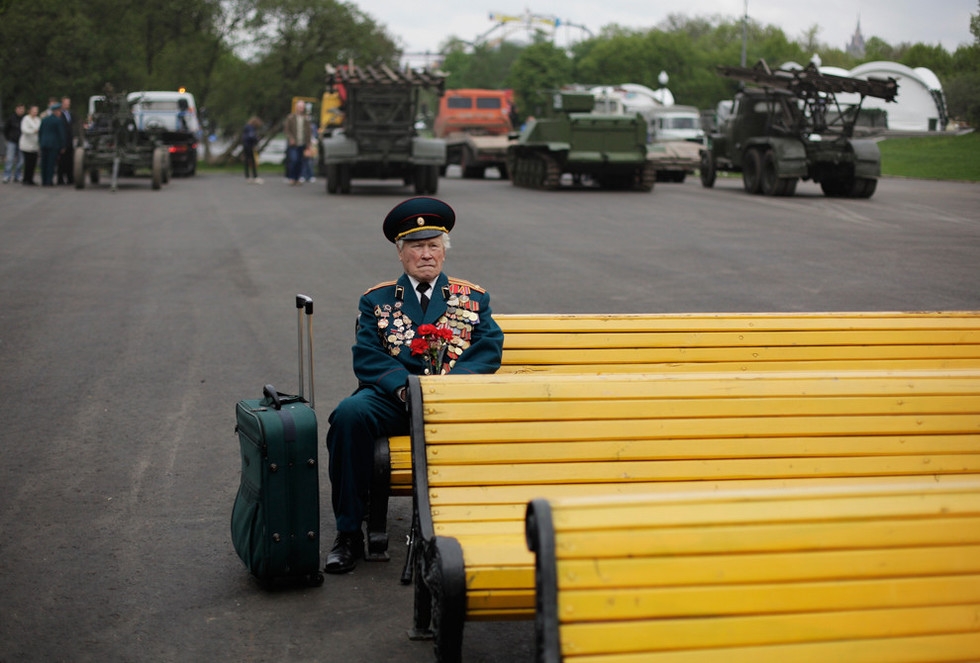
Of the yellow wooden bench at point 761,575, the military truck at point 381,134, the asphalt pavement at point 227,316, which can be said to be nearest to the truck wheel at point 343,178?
the military truck at point 381,134

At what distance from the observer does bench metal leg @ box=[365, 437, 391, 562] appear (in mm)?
4992

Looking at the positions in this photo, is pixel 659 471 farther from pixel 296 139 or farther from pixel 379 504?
pixel 296 139

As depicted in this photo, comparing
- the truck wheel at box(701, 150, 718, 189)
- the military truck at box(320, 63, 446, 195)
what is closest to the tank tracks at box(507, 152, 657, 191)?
the truck wheel at box(701, 150, 718, 189)

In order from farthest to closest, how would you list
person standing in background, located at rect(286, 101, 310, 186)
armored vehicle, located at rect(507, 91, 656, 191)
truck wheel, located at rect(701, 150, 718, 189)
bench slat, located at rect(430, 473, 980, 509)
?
truck wheel, located at rect(701, 150, 718, 189), person standing in background, located at rect(286, 101, 310, 186), armored vehicle, located at rect(507, 91, 656, 191), bench slat, located at rect(430, 473, 980, 509)

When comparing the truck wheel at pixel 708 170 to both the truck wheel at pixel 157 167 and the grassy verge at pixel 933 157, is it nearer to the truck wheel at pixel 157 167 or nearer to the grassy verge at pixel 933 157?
the grassy verge at pixel 933 157

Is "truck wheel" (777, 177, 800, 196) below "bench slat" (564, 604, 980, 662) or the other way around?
below

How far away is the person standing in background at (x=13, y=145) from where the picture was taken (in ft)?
99.2

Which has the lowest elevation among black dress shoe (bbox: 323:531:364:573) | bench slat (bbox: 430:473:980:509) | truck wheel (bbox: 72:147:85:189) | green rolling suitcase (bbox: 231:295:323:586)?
truck wheel (bbox: 72:147:85:189)

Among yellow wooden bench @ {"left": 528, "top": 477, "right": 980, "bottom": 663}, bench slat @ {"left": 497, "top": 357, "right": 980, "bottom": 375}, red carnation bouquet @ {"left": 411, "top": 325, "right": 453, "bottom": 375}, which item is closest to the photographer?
yellow wooden bench @ {"left": 528, "top": 477, "right": 980, "bottom": 663}

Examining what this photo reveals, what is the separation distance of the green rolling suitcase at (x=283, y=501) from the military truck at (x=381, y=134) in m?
22.4

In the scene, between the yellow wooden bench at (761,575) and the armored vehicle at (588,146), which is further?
the armored vehicle at (588,146)

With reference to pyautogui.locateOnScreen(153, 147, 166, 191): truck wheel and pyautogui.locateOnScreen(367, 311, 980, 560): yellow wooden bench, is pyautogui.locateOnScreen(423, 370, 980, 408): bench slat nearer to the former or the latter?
pyautogui.locateOnScreen(367, 311, 980, 560): yellow wooden bench

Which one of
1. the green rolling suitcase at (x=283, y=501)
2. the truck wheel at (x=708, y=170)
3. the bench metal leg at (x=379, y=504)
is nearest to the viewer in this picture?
the green rolling suitcase at (x=283, y=501)

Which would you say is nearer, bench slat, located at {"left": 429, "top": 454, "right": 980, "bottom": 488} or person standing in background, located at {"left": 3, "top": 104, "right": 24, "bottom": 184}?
bench slat, located at {"left": 429, "top": 454, "right": 980, "bottom": 488}
